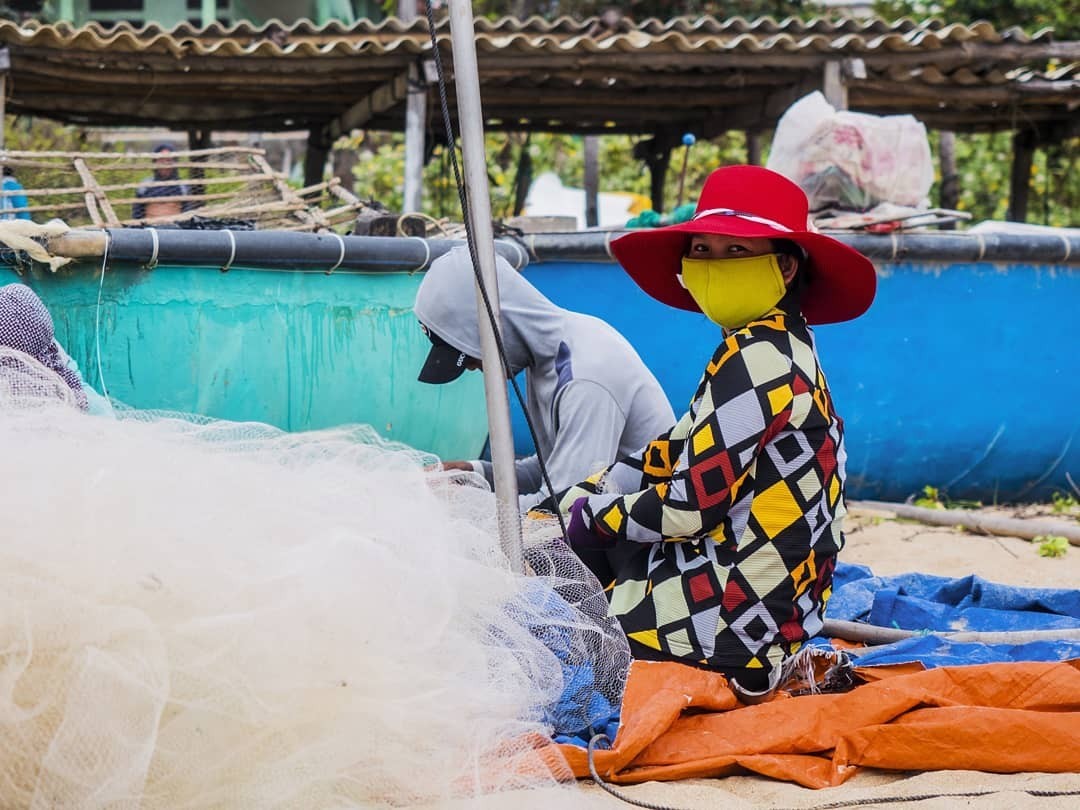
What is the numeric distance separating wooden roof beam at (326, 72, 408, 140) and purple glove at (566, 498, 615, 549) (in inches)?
261

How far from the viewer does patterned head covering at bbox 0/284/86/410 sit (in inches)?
140

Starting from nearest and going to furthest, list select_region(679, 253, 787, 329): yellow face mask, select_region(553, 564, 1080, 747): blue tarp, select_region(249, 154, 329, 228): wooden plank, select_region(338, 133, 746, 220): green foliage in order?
1. select_region(679, 253, 787, 329): yellow face mask
2. select_region(553, 564, 1080, 747): blue tarp
3. select_region(249, 154, 329, 228): wooden plank
4. select_region(338, 133, 746, 220): green foliage

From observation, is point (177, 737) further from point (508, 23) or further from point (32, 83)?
point (32, 83)

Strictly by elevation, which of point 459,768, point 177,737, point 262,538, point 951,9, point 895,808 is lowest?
point 895,808

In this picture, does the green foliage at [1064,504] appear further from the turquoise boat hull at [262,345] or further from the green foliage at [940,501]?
the turquoise boat hull at [262,345]

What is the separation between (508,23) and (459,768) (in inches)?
303

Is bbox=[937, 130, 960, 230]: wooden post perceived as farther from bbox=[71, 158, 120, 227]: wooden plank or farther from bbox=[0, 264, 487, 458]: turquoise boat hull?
bbox=[71, 158, 120, 227]: wooden plank

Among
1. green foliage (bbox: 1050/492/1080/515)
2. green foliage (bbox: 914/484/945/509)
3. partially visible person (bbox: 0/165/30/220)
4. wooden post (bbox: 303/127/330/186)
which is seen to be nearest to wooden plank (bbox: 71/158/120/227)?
partially visible person (bbox: 0/165/30/220)

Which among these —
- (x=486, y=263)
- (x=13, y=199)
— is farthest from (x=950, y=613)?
(x=13, y=199)

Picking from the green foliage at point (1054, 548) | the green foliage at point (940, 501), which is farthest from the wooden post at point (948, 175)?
the green foliage at point (1054, 548)

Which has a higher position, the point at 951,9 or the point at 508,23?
the point at 951,9

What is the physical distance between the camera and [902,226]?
7.22 meters

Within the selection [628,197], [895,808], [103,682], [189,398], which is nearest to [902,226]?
[189,398]

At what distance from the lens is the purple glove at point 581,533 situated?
322 centimetres
